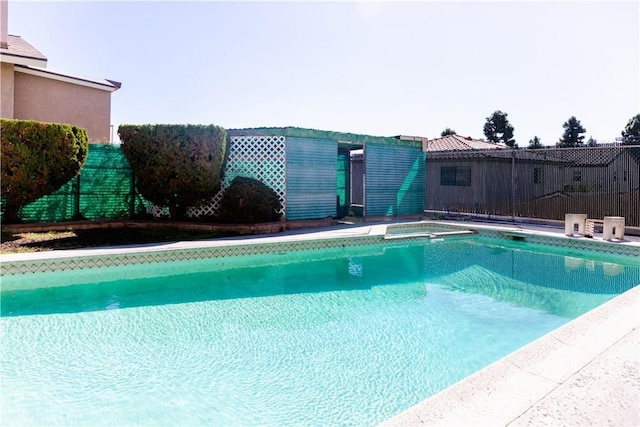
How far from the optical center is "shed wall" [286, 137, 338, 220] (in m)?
12.8

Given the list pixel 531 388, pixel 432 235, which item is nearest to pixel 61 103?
pixel 432 235

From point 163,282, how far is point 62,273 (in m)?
1.72

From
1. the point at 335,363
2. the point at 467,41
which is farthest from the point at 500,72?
the point at 335,363

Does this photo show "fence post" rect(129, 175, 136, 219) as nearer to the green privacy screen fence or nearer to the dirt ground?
the green privacy screen fence

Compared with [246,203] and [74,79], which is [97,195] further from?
[74,79]

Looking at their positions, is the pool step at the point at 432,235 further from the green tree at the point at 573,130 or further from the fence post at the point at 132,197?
the green tree at the point at 573,130

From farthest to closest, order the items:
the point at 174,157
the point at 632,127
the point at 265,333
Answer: the point at 632,127
the point at 174,157
the point at 265,333

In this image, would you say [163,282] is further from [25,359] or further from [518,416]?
[518,416]

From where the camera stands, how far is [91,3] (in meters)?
10.7

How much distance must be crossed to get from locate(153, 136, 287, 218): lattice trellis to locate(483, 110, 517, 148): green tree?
41.2 m

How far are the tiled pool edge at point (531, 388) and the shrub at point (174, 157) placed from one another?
925 centimetres

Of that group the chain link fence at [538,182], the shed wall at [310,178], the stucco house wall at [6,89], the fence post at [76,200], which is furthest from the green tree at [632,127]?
the stucco house wall at [6,89]

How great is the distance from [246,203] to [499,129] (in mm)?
43543

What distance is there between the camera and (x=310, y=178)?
13305mm
